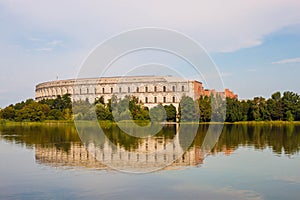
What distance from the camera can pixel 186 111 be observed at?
43.1m

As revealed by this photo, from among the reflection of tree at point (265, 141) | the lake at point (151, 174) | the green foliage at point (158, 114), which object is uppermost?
the green foliage at point (158, 114)

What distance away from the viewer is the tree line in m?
41.2

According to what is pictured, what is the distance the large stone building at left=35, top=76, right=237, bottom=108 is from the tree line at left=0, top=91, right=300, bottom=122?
7.65ft

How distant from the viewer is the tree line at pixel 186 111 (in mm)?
41250

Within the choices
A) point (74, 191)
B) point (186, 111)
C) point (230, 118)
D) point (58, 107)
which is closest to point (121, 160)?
point (74, 191)

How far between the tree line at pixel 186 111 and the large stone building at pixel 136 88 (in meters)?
2.33

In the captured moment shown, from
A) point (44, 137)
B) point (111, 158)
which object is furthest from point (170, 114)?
point (111, 158)

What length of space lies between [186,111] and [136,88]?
12204 millimetres

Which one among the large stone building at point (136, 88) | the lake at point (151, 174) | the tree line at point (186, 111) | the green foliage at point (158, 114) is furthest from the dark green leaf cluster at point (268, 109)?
the lake at point (151, 174)

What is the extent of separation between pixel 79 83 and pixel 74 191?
49915mm

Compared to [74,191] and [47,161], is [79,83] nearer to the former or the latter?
[47,161]

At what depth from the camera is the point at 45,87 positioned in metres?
69.8

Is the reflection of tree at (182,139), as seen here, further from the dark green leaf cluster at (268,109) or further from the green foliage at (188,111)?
the dark green leaf cluster at (268,109)

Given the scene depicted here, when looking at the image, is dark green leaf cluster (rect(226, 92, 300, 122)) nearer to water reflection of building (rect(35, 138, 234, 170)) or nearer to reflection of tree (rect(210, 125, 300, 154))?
reflection of tree (rect(210, 125, 300, 154))
